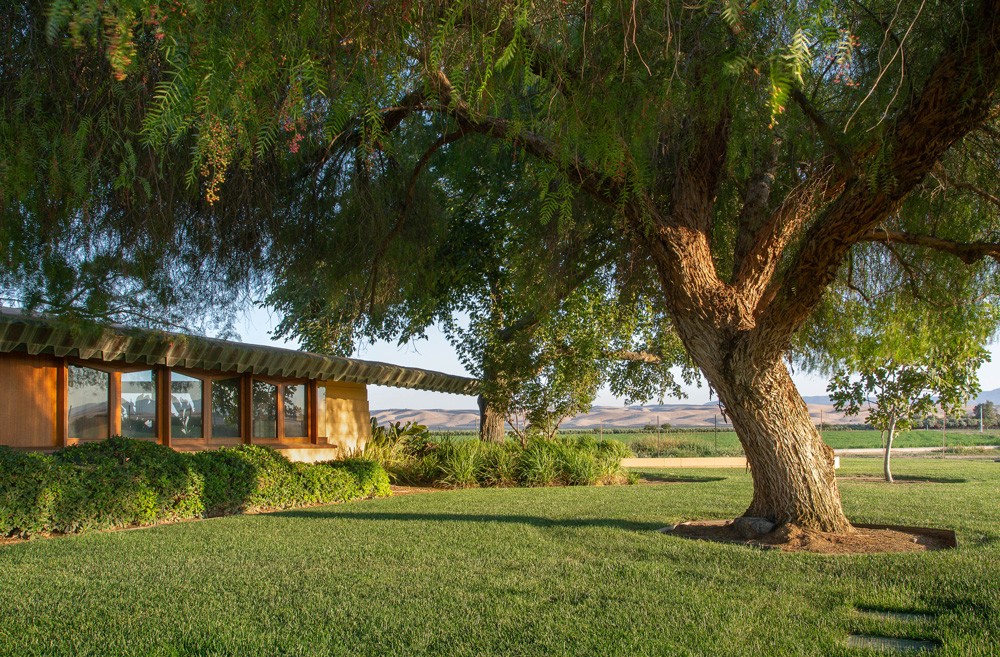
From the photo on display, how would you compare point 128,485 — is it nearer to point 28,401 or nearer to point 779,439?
point 28,401

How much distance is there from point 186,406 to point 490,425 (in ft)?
31.5

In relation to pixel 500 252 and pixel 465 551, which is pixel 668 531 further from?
pixel 500 252

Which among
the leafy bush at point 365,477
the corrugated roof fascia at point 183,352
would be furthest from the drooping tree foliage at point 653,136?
the leafy bush at point 365,477

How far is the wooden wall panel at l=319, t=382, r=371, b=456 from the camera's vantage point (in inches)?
865

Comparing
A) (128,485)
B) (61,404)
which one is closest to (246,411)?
(61,404)

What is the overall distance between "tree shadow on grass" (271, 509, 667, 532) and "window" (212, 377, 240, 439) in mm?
4676

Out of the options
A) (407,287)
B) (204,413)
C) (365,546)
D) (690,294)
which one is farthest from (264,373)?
(690,294)

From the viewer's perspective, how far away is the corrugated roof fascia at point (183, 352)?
12398 mm

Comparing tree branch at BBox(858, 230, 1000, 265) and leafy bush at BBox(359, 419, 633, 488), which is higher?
tree branch at BBox(858, 230, 1000, 265)

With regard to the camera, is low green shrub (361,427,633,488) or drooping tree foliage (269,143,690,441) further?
low green shrub (361,427,633,488)

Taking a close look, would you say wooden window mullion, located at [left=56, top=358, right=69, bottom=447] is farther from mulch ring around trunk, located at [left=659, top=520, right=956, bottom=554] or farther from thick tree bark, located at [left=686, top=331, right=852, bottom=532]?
thick tree bark, located at [left=686, top=331, right=852, bottom=532]

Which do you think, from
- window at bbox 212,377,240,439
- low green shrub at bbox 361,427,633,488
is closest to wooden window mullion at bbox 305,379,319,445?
low green shrub at bbox 361,427,633,488

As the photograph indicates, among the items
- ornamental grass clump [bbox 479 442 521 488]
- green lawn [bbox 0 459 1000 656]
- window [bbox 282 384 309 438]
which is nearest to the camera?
green lawn [bbox 0 459 1000 656]

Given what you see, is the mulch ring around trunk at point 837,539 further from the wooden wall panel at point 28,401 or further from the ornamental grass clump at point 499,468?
the ornamental grass clump at point 499,468
